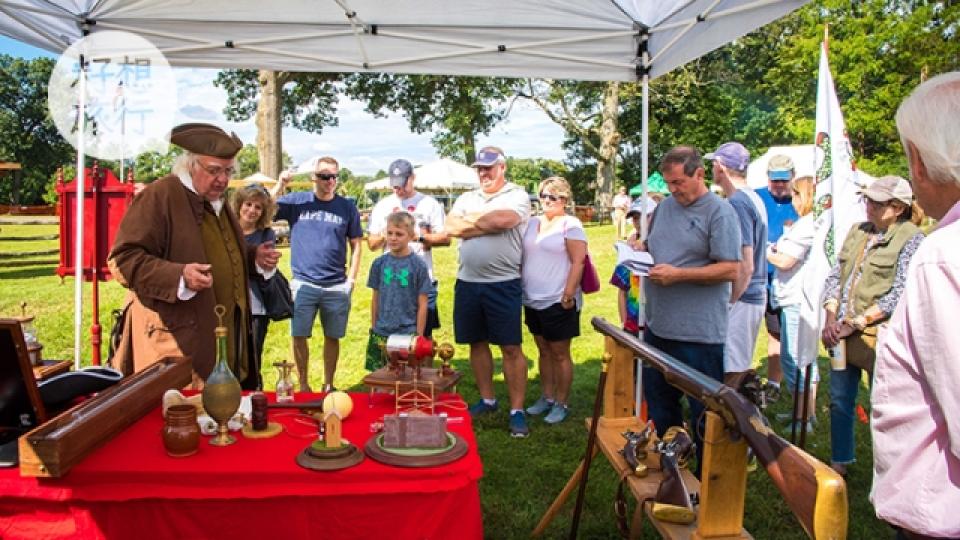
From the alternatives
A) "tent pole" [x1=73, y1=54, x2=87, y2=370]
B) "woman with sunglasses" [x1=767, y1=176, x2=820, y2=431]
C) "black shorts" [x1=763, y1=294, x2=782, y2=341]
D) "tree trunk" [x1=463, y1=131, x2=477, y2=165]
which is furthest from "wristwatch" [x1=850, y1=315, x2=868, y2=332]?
"tree trunk" [x1=463, y1=131, x2=477, y2=165]

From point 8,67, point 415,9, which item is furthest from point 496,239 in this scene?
point 8,67

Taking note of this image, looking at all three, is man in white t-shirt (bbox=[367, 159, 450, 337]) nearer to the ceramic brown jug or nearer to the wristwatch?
the wristwatch

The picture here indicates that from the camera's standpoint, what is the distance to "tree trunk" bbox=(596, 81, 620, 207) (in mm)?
25172

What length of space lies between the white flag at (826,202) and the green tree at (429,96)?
40.9ft

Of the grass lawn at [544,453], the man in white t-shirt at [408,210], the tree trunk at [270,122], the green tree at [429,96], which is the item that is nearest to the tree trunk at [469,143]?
the green tree at [429,96]

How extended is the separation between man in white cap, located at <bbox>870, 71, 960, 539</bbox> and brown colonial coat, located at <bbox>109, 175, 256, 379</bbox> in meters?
2.24

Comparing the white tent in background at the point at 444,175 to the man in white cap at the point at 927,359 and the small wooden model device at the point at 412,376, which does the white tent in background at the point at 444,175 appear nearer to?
the small wooden model device at the point at 412,376

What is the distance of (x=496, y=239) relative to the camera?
14.4 feet

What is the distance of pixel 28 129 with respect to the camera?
44094mm

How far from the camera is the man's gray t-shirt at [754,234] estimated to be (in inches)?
146

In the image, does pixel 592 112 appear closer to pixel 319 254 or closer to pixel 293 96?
pixel 293 96

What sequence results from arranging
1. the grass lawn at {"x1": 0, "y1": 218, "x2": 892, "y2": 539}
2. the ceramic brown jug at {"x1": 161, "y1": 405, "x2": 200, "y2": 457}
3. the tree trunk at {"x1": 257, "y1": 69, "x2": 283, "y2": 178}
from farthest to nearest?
the tree trunk at {"x1": 257, "y1": 69, "x2": 283, "y2": 178} < the grass lawn at {"x1": 0, "y1": 218, "x2": 892, "y2": 539} < the ceramic brown jug at {"x1": 161, "y1": 405, "x2": 200, "y2": 457}

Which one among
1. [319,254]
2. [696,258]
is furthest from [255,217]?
[696,258]

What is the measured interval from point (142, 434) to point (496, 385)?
140 inches
